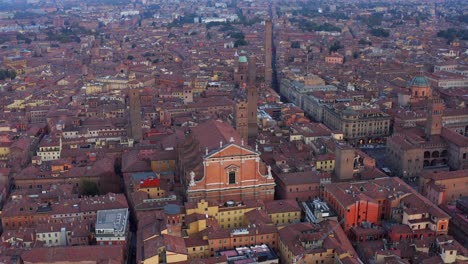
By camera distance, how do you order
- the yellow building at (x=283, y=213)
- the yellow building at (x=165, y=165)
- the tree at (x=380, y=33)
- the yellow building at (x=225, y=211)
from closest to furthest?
the yellow building at (x=225, y=211) < the yellow building at (x=283, y=213) < the yellow building at (x=165, y=165) < the tree at (x=380, y=33)

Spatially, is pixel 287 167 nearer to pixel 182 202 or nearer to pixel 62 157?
pixel 182 202

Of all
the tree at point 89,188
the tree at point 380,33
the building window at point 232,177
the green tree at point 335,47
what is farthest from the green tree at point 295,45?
the building window at point 232,177

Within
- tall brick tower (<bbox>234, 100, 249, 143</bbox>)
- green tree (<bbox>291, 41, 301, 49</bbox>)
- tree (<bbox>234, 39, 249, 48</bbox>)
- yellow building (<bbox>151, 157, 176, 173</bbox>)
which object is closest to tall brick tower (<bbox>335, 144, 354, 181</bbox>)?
tall brick tower (<bbox>234, 100, 249, 143</bbox>)

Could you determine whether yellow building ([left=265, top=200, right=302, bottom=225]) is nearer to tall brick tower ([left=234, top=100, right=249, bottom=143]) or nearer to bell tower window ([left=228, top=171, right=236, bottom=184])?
bell tower window ([left=228, top=171, right=236, bottom=184])

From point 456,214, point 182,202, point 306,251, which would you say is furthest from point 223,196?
point 456,214

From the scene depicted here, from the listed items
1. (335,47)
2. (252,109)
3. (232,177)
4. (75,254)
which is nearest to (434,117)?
(252,109)

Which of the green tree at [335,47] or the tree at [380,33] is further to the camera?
the tree at [380,33]

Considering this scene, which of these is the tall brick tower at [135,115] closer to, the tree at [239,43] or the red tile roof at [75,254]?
the red tile roof at [75,254]

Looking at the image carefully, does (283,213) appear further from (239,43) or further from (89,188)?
(239,43)
